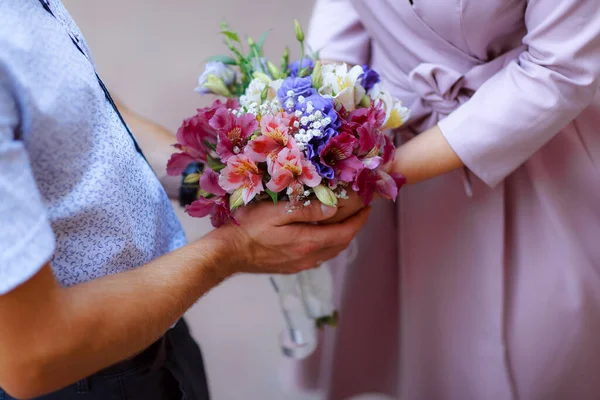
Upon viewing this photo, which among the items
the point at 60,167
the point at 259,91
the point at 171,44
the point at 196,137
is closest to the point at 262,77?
the point at 259,91

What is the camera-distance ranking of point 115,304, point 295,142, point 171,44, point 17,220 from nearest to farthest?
1. point 17,220
2. point 115,304
3. point 295,142
4. point 171,44

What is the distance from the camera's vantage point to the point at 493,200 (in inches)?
40.0

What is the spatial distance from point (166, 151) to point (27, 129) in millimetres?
550

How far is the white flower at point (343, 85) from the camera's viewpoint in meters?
0.81

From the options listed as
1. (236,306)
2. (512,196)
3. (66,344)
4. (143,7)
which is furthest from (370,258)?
(143,7)

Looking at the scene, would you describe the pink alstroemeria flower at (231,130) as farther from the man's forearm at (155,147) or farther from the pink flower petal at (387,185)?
the man's forearm at (155,147)

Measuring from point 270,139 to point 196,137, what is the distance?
0.53 ft

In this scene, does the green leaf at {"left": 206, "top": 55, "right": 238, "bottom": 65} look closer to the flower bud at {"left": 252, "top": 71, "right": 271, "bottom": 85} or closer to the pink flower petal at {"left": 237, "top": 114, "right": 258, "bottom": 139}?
the flower bud at {"left": 252, "top": 71, "right": 271, "bottom": 85}

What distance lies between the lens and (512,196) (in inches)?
A: 40.3

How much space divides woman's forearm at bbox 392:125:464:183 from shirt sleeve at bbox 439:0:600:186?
0.05 feet

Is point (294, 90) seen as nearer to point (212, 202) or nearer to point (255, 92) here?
point (255, 92)

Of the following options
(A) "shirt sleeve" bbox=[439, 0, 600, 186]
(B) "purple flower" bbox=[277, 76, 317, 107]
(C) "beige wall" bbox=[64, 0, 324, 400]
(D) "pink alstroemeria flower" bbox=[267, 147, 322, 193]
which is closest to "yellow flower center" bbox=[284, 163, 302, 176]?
(D) "pink alstroemeria flower" bbox=[267, 147, 322, 193]

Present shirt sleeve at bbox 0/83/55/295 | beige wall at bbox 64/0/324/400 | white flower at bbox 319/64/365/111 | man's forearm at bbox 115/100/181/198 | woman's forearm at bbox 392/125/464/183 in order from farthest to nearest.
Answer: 1. beige wall at bbox 64/0/324/400
2. man's forearm at bbox 115/100/181/198
3. woman's forearm at bbox 392/125/464/183
4. white flower at bbox 319/64/365/111
5. shirt sleeve at bbox 0/83/55/295

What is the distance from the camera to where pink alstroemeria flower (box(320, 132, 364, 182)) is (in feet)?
2.44
